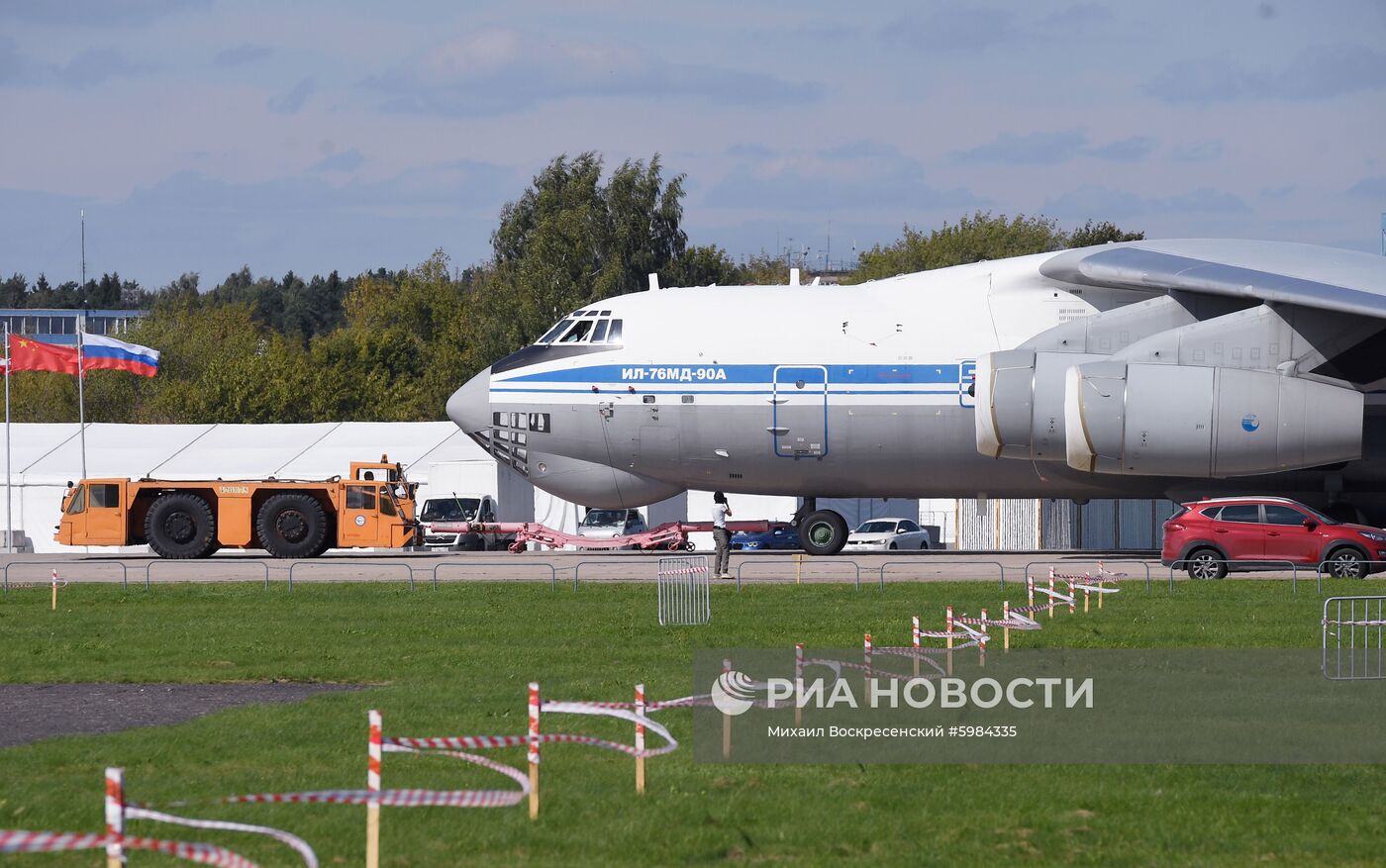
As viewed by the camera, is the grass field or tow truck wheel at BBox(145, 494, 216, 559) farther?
tow truck wheel at BBox(145, 494, 216, 559)

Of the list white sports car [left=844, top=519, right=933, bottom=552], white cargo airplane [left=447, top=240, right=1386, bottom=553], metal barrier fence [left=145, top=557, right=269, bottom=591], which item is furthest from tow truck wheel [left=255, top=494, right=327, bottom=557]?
white sports car [left=844, top=519, right=933, bottom=552]

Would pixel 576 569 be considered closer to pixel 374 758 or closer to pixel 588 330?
pixel 588 330

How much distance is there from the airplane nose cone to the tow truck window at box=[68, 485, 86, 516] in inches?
374

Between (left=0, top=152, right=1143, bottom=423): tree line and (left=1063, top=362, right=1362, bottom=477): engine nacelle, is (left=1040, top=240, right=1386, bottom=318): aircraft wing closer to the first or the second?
(left=1063, top=362, right=1362, bottom=477): engine nacelle

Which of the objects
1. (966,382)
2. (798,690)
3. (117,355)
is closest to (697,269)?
(117,355)

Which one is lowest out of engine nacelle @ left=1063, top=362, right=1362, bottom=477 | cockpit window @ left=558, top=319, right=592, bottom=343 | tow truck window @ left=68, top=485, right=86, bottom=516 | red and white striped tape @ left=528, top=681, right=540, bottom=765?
red and white striped tape @ left=528, top=681, right=540, bottom=765

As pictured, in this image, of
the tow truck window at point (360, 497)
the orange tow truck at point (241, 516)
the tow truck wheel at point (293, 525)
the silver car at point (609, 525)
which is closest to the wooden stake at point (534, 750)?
the orange tow truck at point (241, 516)

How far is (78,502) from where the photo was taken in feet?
119

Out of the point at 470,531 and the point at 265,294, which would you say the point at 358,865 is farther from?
the point at 265,294

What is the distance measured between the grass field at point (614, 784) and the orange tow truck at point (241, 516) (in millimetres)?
15463

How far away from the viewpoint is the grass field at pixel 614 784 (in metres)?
9.41

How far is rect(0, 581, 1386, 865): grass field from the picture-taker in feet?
30.9

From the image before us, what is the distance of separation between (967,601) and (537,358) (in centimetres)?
1218

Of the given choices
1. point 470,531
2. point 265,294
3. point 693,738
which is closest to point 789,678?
point 693,738
